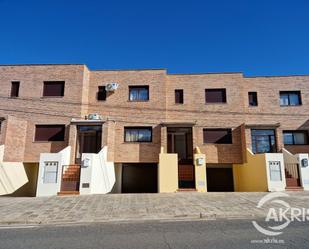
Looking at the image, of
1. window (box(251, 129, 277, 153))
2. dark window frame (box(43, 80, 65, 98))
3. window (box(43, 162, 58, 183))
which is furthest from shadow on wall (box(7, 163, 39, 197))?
window (box(251, 129, 277, 153))

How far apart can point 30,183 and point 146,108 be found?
10.5 meters

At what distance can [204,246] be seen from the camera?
480cm

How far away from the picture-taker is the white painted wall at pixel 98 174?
13023mm

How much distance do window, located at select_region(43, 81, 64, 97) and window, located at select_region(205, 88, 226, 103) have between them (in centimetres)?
1149

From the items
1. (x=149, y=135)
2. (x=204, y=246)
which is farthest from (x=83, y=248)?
(x=149, y=135)

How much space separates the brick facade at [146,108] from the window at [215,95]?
14.2 inches

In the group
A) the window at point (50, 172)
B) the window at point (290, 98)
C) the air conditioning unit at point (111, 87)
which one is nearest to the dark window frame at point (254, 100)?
the window at point (290, 98)

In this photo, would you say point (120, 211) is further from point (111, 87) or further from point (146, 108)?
point (111, 87)

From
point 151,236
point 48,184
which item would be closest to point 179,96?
point 48,184

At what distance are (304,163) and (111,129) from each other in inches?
510

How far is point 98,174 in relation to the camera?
14.2 meters

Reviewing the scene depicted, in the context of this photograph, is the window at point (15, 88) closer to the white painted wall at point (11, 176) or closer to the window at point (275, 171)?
the white painted wall at point (11, 176)

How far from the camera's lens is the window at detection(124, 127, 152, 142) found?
1745 centimetres
